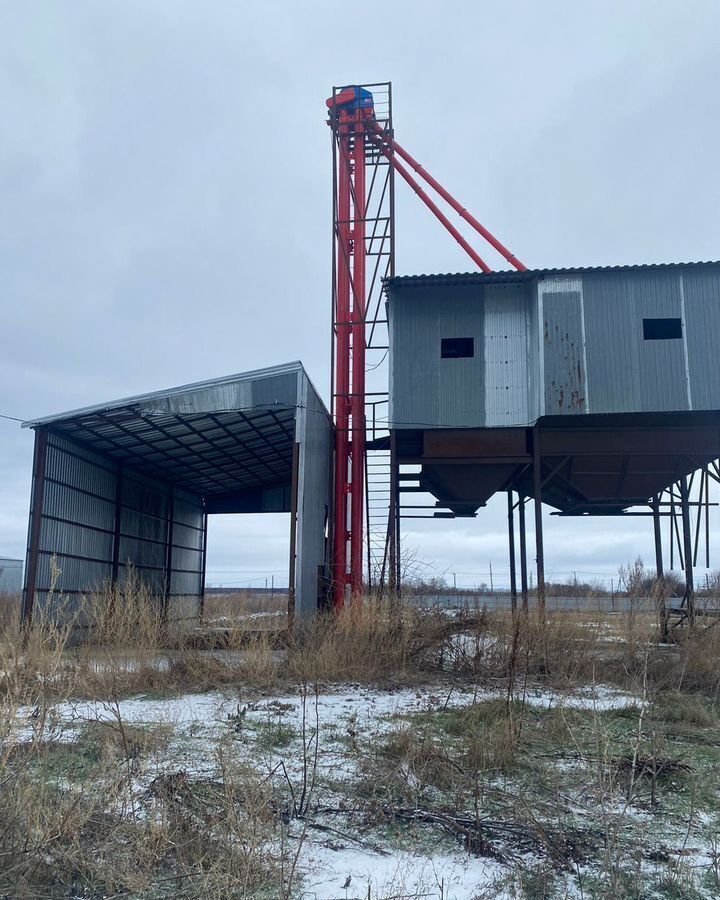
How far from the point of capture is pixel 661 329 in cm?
1608

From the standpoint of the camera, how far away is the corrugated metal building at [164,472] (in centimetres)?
1566

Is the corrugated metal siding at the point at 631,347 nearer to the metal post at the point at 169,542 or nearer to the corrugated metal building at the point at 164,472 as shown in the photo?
the corrugated metal building at the point at 164,472

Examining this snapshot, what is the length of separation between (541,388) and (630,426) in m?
2.29

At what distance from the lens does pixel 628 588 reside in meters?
11.9

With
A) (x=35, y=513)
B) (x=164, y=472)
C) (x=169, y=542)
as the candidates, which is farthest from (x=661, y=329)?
(x=169, y=542)

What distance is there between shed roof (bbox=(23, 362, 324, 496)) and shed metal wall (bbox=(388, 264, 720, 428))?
115 inches

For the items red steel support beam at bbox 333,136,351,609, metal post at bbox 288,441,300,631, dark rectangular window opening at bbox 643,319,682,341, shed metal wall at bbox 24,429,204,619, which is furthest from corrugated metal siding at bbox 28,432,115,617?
dark rectangular window opening at bbox 643,319,682,341

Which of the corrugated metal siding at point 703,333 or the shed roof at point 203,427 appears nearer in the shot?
the corrugated metal siding at point 703,333

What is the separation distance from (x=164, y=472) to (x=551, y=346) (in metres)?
13.6

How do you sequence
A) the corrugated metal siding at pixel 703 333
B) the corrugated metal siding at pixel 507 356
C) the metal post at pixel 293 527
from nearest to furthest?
the metal post at pixel 293 527, the corrugated metal siding at pixel 703 333, the corrugated metal siding at pixel 507 356

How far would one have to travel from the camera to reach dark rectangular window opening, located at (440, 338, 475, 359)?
17172mm

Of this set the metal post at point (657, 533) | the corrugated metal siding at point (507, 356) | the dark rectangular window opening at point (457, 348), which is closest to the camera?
the corrugated metal siding at point (507, 356)

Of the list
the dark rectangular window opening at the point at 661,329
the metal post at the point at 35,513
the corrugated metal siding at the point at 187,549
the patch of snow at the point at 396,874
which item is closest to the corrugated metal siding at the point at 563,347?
the dark rectangular window opening at the point at 661,329

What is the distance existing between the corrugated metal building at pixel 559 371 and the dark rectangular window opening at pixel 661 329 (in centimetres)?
3
